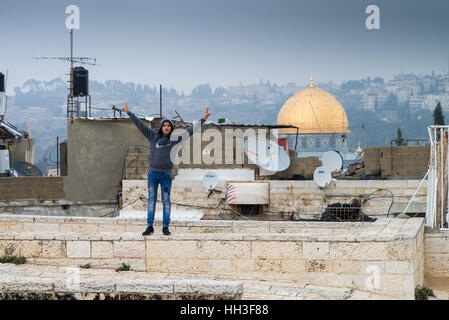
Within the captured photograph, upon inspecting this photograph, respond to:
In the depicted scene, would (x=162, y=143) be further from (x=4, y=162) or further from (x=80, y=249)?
(x=4, y=162)

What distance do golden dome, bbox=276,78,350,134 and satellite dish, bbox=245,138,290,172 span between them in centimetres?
6543

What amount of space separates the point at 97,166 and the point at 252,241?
16.0 meters

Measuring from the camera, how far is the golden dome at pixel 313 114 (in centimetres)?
8919

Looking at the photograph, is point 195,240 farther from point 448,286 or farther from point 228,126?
point 228,126

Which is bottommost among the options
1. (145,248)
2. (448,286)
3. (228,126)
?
(448,286)

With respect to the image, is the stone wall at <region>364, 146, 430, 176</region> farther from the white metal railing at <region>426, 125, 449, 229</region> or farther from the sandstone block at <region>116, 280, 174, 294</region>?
the sandstone block at <region>116, 280, 174, 294</region>

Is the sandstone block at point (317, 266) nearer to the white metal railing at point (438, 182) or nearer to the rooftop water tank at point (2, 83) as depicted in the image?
the white metal railing at point (438, 182)

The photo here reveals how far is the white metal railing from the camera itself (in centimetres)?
1173

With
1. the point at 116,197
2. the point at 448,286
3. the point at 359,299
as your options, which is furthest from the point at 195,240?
the point at 116,197

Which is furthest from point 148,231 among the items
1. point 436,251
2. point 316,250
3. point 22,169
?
point 22,169

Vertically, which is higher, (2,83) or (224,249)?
(2,83)

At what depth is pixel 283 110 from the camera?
90500 millimetres

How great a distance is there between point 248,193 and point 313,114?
70859mm

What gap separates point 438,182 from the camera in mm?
12336
